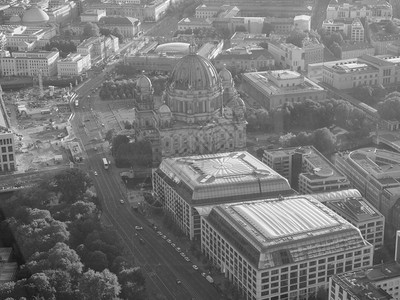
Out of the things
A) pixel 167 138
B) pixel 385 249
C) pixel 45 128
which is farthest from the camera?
pixel 45 128

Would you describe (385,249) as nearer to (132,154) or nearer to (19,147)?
(132,154)

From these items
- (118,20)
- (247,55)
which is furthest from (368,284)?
(118,20)

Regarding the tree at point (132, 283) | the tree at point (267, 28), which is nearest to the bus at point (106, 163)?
the tree at point (132, 283)

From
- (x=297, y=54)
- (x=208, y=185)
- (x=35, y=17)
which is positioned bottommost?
(x=297, y=54)

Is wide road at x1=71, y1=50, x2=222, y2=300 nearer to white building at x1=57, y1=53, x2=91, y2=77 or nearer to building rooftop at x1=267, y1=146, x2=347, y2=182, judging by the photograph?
building rooftop at x1=267, y1=146, x2=347, y2=182

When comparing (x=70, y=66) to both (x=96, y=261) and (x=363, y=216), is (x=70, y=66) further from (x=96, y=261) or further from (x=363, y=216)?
(x=363, y=216)

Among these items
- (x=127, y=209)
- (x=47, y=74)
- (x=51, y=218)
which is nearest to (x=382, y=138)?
(x=127, y=209)

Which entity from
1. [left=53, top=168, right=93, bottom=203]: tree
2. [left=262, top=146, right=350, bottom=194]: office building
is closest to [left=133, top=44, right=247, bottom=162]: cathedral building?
[left=262, top=146, right=350, bottom=194]: office building

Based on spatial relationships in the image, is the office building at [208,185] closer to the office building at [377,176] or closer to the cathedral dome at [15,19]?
the office building at [377,176]
